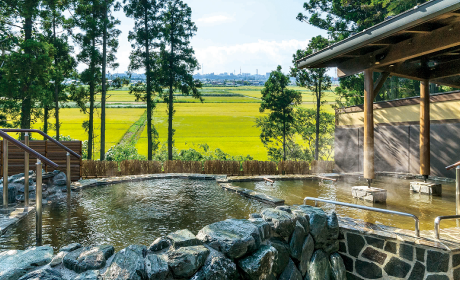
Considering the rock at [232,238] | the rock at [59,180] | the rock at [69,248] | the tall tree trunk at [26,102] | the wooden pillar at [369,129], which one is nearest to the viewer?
the rock at [69,248]

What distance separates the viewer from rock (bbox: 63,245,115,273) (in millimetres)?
2504

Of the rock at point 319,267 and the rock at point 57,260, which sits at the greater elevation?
the rock at point 57,260

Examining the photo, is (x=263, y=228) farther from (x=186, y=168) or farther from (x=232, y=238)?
(x=186, y=168)

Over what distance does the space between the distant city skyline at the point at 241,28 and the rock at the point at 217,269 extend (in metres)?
11.3

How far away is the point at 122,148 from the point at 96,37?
6415 mm

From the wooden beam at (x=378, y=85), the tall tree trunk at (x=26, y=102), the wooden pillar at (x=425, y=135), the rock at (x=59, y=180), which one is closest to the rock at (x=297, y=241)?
the wooden beam at (x=378, y=85)

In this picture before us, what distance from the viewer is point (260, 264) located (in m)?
3.04

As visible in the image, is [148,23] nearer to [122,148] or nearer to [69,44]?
[69,44]

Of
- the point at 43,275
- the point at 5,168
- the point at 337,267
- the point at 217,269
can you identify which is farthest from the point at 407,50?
the point at 5,168

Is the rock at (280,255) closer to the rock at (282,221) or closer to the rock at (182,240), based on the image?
the rock at (282,221)

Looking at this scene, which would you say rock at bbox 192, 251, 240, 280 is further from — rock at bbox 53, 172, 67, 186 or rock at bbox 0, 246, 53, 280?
rock at bbox 53, 172, 67, 186

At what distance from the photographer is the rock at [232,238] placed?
9.64 ft

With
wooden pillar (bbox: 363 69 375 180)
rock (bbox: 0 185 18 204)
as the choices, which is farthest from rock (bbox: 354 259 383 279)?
rock (bbox: 0 185 18 204)

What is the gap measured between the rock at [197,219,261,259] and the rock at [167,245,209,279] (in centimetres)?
25
